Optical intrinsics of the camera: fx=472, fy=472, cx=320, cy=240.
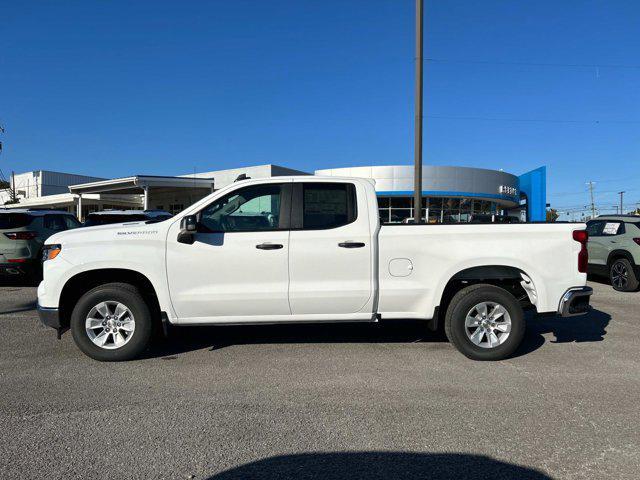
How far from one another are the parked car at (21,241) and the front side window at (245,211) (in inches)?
271


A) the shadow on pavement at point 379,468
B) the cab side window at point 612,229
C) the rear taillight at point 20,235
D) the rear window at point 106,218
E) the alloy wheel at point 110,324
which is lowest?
the shadow on pavement at point 379,468

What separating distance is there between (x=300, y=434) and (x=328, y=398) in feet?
2.31

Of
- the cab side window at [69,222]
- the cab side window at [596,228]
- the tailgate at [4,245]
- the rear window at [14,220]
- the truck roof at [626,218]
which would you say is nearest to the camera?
the tailgate at [4,245]

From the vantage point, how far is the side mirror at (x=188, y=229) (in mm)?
4777

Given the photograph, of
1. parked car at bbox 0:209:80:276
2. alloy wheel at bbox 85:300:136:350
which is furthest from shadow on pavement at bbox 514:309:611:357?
parked car at bbox 0:209:80:276

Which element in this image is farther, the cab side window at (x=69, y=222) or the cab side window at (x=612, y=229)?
the cab side window at (x=69, y=222)

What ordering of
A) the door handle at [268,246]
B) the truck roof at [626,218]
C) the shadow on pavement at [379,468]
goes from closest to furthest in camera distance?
1. the shadow on pavement at [379,468]
2. the door handle at [268,246]
3. the truck roof at [626,218]

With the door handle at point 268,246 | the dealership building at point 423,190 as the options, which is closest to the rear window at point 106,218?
the door handle at point 268,246

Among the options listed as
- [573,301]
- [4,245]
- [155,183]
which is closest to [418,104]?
[573,301]

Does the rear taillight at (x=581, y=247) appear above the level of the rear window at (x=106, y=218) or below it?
below

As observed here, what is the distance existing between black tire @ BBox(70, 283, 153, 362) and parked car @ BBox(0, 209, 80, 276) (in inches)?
239

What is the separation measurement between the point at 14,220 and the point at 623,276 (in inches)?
520

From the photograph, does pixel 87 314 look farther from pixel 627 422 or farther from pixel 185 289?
pixel 627 422

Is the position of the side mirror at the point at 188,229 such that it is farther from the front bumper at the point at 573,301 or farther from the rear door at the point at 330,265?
the front bumper at the point at 573,301
